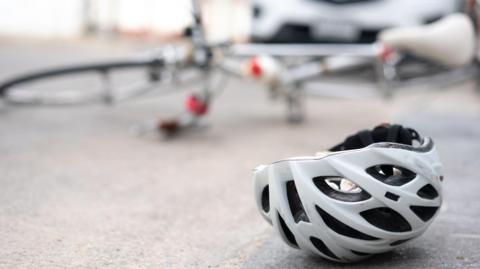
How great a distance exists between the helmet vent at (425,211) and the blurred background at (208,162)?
0.24 meters

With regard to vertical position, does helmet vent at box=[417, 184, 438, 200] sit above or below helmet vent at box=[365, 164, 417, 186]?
below

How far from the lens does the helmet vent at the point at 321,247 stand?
3289mm

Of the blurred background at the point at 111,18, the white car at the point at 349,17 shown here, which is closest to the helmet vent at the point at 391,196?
the white car at the point at 349,17

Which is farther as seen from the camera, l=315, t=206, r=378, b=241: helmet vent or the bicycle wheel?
the bicycle wheel

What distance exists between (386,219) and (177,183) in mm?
2230

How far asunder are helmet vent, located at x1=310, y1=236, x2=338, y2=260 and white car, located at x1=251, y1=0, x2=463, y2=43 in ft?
25.0

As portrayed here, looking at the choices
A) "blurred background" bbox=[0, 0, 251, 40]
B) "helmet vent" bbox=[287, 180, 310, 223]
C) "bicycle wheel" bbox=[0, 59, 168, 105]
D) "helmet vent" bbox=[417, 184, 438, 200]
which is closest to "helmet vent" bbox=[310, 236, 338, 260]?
"helmet vent" bbox=[287, 180, 310, 223]

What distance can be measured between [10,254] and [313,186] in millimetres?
1450

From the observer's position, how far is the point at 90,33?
1977cm

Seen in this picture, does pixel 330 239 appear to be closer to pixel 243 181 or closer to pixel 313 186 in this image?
pixel 313 186

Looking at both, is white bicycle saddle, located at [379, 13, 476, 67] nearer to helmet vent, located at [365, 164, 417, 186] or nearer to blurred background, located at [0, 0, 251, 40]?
helmet vent, located at [365, 164, 417, 186]

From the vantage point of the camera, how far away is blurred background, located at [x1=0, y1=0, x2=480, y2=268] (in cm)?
363

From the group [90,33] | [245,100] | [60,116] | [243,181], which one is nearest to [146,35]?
[90,33]

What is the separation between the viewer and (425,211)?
3336 millimetres
